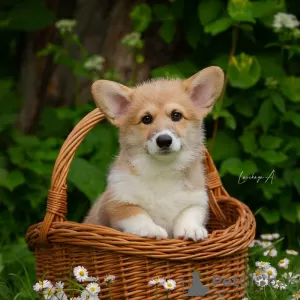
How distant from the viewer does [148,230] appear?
2.81 metres

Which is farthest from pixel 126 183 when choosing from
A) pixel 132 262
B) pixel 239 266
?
pixel 239 266

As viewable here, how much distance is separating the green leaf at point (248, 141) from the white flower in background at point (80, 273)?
1.77m

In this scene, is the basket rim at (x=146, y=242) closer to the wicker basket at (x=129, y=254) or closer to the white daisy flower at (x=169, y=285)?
the wicker basket at (x=129, y=254)

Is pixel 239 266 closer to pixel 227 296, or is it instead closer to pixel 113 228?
pixel 227 296

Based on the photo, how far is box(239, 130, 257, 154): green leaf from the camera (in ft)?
14.0

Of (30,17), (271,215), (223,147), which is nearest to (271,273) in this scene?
(271,215)

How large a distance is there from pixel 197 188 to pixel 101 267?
2.04 ft

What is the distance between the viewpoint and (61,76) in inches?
213

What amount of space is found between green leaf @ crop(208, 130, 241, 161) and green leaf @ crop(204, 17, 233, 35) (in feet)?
2.36

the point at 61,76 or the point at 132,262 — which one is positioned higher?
the point at 132,262

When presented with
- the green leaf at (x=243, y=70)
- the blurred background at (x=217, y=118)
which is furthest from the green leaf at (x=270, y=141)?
the green leaf at (x=243, y=70)

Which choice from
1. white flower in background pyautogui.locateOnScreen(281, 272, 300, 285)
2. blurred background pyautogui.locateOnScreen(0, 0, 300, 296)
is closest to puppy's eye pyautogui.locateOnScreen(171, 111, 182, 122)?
white flower in background pyautogui.locateOnScreen(281, 272, 300, 285)

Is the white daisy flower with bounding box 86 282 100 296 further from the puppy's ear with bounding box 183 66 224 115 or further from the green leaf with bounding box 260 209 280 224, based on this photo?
the green leaf with bounding box 260 209 280 224

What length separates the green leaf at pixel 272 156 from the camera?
163 inches
